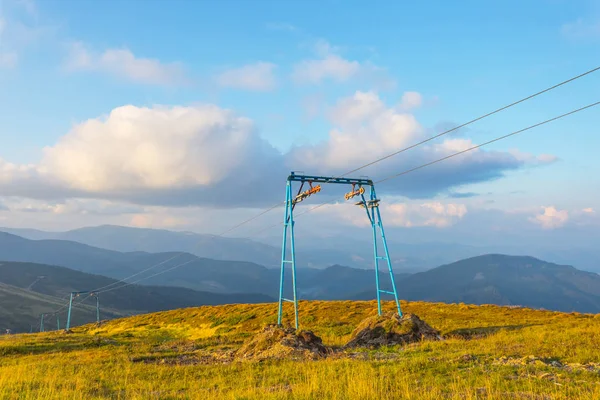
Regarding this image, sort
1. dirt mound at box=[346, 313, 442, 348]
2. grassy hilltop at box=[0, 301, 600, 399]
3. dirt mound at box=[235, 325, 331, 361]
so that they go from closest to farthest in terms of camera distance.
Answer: grassy hilltop at box=[0, 301, 600, 399], dirt mound at box=[235, 325, 331, 361], dirt mound at box=[346, 313, 442, 348]

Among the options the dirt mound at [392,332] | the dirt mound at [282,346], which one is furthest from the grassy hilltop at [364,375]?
the dirt mound at [392,332]

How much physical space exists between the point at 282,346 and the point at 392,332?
8.77 metres

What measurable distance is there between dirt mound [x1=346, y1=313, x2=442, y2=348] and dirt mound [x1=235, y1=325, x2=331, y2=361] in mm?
4441

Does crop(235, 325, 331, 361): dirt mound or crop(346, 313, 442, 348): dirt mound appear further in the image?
crop(346, 313, 442, 348): dirt mound

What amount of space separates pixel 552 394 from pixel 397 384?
434 cm

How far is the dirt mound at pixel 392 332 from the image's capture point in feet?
90.1

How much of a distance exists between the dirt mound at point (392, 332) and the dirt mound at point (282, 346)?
4.44 m

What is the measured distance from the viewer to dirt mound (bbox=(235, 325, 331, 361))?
23.0m

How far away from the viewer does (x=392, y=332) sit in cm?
2845

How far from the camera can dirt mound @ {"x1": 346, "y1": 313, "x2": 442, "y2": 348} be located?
27469mm

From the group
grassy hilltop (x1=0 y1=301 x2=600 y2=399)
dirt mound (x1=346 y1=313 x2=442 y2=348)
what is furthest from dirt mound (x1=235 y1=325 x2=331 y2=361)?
dirt mound (x1=346 y1=313 x2=442 y2=348)

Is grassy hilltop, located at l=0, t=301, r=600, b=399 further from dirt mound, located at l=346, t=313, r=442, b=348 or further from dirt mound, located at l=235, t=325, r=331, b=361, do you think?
dirt mound, located at l=346, t=313, r=442, b=348

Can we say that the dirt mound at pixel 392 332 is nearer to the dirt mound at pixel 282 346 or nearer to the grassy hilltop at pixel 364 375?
the grassy hilltop at pixel 364 375

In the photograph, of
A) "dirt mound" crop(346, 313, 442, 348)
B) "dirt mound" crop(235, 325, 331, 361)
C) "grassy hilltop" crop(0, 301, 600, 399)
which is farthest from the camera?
"dirt mound" crop(346, 313, 442, 348)
